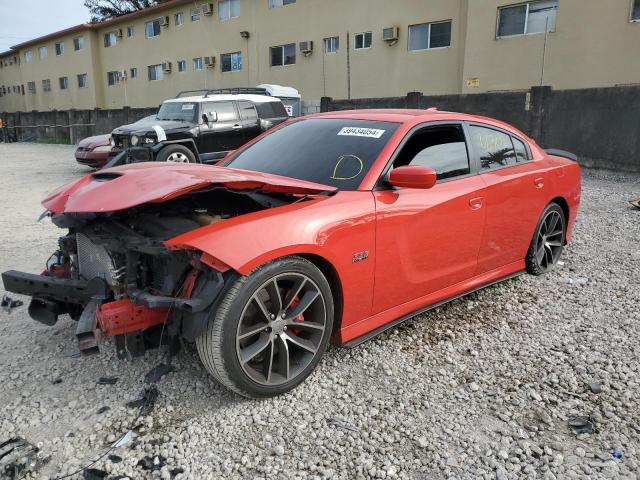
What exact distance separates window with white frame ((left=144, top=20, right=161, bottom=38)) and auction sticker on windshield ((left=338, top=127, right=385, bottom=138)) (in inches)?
1228

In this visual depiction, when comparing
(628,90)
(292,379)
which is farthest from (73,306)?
(628,90)

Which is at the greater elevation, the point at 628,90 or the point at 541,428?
the point at 628,90

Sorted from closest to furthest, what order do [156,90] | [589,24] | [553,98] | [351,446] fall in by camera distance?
[351,446]
[553,98]
[589,24]
[156,90]

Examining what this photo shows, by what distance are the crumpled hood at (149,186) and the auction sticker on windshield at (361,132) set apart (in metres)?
0.60

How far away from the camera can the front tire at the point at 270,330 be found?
2508mm

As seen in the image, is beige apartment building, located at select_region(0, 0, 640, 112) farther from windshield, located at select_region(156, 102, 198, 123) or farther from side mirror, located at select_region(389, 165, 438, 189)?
side mirror, located at select_region(389, 165, 438, 189)

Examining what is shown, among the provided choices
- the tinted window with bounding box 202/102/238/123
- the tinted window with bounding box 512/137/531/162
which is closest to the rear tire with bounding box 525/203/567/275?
the tinted window with bounding box 512/137/531/162

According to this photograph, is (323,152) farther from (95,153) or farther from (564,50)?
(564,50)

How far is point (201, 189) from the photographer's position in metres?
2.67

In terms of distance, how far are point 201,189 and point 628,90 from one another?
36.0 ft

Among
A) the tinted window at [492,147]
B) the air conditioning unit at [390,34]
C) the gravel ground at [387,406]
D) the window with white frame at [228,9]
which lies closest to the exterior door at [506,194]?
the tinted window at [492,147]

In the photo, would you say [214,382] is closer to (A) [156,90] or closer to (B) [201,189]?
(B) [201,189]

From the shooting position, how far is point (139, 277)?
275 cm

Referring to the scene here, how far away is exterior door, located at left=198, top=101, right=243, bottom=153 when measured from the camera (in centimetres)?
1114
